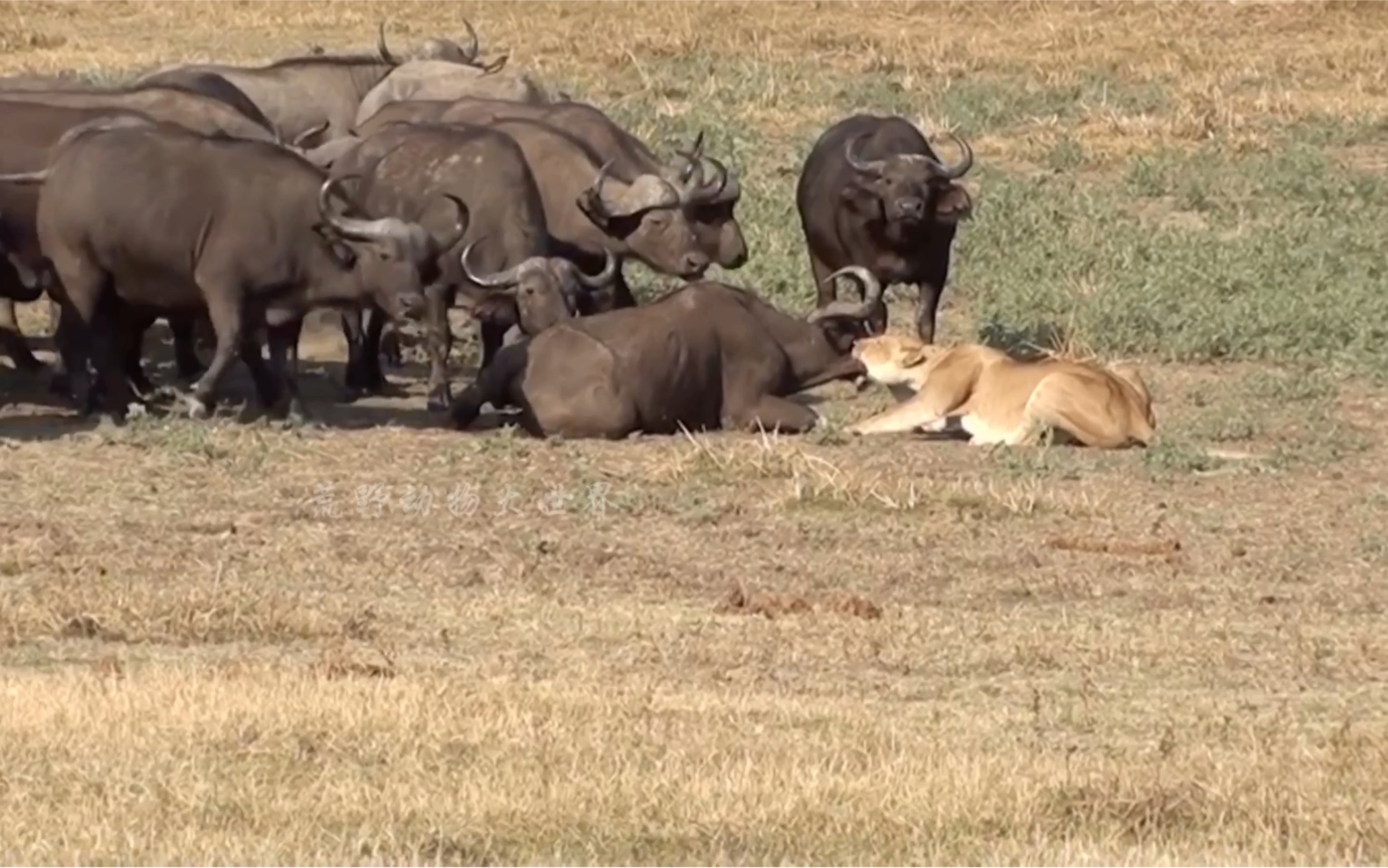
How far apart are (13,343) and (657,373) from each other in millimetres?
4045

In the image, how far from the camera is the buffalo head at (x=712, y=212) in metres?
17.8

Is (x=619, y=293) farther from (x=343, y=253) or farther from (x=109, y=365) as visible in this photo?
(x=109, y=365)

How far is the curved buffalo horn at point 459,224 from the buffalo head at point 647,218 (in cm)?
122

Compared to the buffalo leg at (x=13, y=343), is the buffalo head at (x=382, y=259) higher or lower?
higher

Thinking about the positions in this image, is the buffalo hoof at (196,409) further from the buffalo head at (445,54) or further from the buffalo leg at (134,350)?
the buffalo head at (445,54)

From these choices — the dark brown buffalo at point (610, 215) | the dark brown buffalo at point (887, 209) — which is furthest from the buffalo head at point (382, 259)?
the dark brown buffalo at point (887, 209)

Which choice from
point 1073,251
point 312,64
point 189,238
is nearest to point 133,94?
point 189,238

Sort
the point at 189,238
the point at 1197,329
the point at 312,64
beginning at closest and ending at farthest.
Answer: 1. the point at 189,238
2. the point at 1197,329
3. the point at 312,64

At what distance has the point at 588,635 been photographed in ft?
34.2

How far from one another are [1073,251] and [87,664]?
13.0m

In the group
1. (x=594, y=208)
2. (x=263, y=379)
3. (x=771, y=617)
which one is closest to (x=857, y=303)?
(x=594, y=208)

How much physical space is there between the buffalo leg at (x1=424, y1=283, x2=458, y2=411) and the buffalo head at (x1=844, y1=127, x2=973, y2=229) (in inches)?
113

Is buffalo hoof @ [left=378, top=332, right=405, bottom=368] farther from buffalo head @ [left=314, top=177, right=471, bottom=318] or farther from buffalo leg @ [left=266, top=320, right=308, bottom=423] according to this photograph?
buffalo head @ [left=314, top=177, right=471, bottom=318]

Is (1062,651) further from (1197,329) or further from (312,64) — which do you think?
(312,64)
